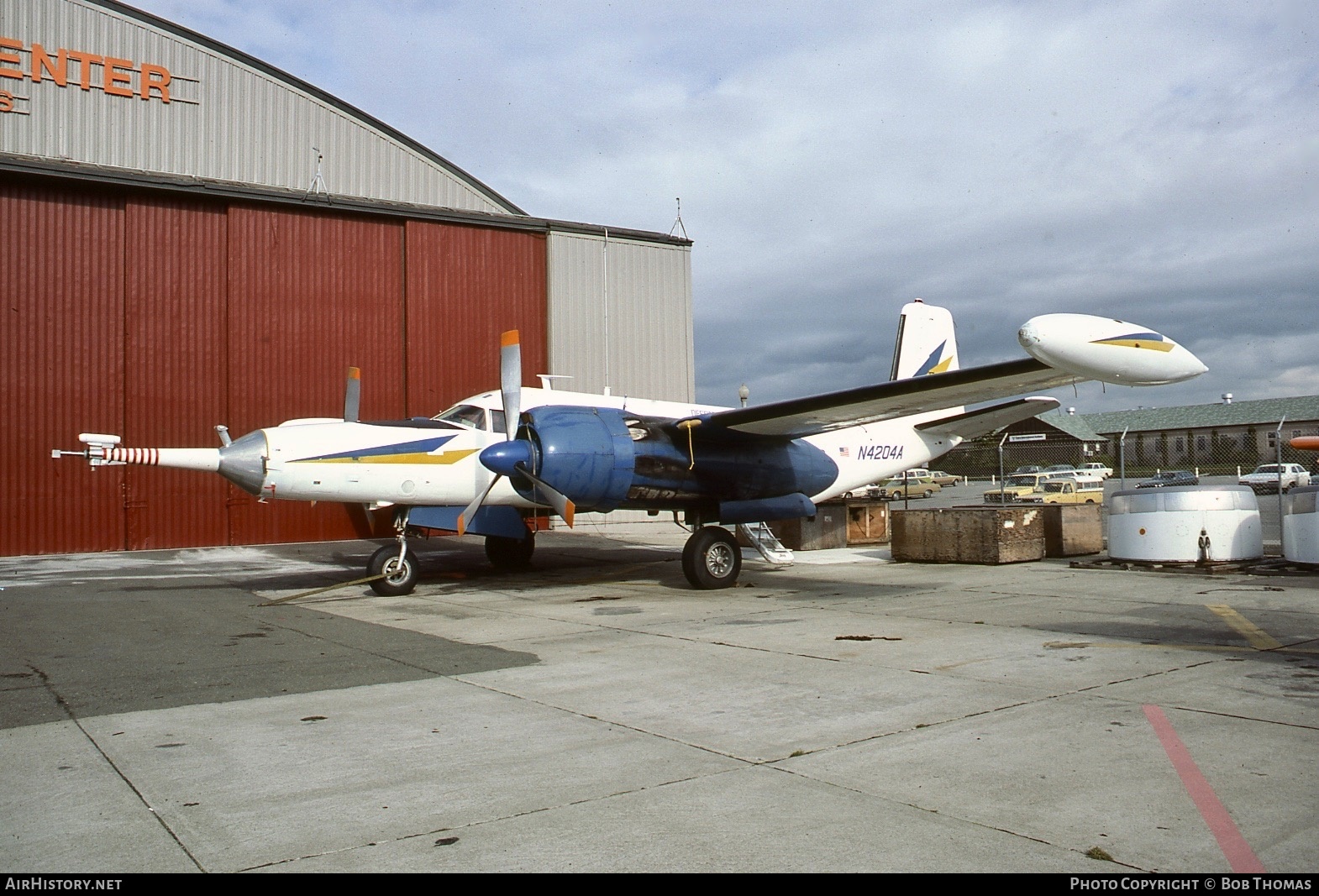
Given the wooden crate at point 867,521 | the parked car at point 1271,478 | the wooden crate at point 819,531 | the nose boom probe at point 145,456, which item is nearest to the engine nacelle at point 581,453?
the nose boom probe at point 145,456

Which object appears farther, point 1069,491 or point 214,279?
point 1069,491

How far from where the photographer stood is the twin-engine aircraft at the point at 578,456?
11.0 meters

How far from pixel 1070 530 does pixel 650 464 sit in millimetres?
8679

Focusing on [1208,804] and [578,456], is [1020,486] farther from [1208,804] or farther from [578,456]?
[1208,804]

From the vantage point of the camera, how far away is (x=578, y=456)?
11.2 metres

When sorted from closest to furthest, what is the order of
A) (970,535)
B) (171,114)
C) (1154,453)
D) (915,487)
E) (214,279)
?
(970,535)
(214,279)
(171,114)
(915,487)
(1154,453)

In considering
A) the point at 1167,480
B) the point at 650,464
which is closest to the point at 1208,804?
the point at 650,464

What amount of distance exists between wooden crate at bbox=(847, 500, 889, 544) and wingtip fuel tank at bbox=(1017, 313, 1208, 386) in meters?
11.2

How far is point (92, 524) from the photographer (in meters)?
19.2

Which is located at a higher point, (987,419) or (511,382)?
(511,382)

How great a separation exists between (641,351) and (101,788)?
71.6 feet

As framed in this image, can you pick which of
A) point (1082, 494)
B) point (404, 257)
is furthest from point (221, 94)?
point (1082, 494)
